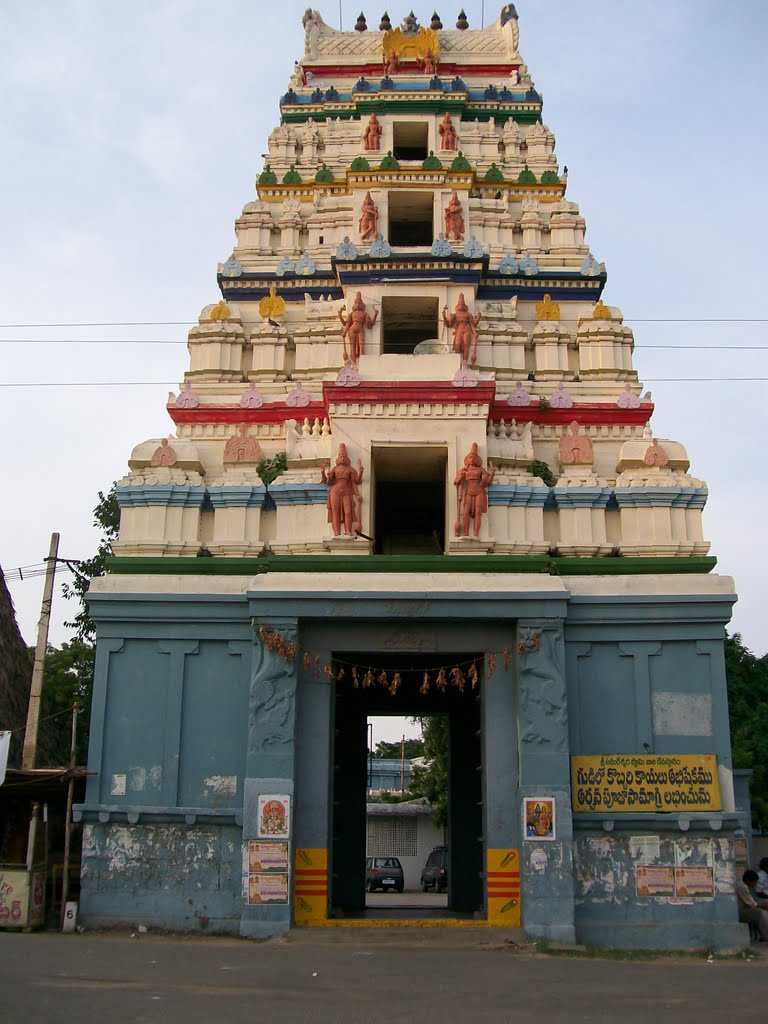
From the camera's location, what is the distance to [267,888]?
16.9 metres

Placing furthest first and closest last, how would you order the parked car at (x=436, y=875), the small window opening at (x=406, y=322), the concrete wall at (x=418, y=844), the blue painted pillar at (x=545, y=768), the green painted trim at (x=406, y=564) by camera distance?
1. the concrete wall at (x=418, y=844)
2. the parked car at (x=436, y=875)
3. the small window opening at (x=406, y=322)
4. the green painted trim at (x=406, y=564)
5. the blue painted pillar at (x=545, y=768)

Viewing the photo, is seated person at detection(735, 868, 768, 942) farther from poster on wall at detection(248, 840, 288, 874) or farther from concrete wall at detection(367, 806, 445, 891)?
concrete wall at detection(367, 806, 445, 891)

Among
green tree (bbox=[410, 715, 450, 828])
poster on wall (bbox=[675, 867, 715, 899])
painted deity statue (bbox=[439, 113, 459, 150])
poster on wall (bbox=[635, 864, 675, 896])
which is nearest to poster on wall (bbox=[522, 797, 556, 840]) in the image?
poster on wall (bbox=[635, 864, 675, 896])

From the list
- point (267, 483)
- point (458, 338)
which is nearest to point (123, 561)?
point (267, 483)

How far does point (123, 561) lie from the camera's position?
19.6m

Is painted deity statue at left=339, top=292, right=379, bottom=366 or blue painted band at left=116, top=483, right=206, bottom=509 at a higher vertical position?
painted deity statue at left=339, top=292, right=379, bottom=366

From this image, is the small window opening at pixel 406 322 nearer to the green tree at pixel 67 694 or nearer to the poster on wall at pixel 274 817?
the poster on wall at pixel 274 817

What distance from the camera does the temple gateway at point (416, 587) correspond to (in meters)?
17.5

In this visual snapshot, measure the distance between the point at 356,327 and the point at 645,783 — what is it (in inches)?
426

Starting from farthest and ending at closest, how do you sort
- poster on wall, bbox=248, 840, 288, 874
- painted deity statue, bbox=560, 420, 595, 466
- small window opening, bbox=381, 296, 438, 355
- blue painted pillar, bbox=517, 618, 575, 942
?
small window opening, bbox=381, 296, 438, 355 → painted deity statue, bbox=560, 420, 595, 466 → poster on wall, bbox=248, 840, 288, 874 → blue painted pillar, bbox=517, 618, 575, 942

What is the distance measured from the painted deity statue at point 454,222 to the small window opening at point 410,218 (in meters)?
1.21

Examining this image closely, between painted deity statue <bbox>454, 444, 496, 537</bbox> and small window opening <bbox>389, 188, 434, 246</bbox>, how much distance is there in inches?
349

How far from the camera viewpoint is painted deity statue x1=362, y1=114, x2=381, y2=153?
27469 millimetres

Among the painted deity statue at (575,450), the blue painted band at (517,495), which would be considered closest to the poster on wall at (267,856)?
the blue painted band at (517,495)
